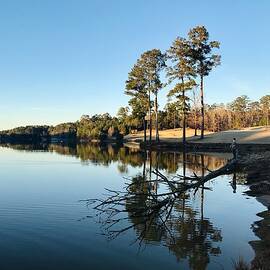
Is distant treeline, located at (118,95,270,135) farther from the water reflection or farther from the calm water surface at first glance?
the calm water surface

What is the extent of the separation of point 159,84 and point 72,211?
55.7m

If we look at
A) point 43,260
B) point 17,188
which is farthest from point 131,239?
point 17,188

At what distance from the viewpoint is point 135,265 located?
9703 mm

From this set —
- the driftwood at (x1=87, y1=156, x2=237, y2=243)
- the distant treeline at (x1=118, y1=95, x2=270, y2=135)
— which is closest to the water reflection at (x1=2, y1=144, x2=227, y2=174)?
the driftwood at (x1=87, y1=156, x2=237, y2=243)

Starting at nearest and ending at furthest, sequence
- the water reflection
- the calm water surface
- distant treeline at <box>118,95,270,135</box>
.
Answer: the calm water surface, the water reflection, distant treeline at <box>118,95,270,135</box>

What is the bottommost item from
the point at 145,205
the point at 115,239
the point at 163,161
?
the point at 115,239

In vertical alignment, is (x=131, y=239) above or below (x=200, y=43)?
below

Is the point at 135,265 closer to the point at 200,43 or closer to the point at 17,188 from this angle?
the point at 17,188

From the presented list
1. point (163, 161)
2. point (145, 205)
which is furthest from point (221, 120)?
point (145, 205)

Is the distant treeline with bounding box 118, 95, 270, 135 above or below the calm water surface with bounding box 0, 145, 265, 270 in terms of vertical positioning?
above

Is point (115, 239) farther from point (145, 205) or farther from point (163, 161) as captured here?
point (163, 161)

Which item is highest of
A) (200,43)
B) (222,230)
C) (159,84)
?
(200,43)

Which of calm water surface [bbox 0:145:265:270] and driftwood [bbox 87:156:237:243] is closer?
driftwood [bbox 87:156:237:243]

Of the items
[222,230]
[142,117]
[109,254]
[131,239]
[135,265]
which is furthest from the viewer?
[142,117]
